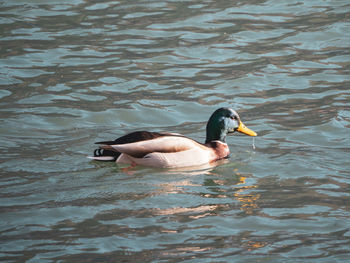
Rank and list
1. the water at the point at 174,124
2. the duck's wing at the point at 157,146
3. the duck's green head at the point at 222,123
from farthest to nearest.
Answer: the duck's green head at the point at 222,123 < the duck's wing at the point at 157,146 < the water at the point at 174,124

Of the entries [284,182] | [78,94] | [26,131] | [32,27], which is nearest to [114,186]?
[284,182]

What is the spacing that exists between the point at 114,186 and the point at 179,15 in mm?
8117

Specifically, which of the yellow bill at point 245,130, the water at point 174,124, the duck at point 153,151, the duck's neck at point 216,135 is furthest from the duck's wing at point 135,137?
the yellow bill at point 245,130

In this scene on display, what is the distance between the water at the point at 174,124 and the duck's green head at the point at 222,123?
36 cm

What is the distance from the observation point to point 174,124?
1088 cm

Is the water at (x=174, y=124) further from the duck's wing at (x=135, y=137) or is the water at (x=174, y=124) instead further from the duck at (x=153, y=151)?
the duck's wing at (x=135, y=137)

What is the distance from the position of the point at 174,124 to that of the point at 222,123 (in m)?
1.30

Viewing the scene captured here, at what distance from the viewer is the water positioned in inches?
261

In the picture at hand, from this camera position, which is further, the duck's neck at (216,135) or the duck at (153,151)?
the duck's neck at (216,135)

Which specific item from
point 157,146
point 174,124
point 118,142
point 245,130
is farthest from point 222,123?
point 118,142

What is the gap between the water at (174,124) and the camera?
6.63 m

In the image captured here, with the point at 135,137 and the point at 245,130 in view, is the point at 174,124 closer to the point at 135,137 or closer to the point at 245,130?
the point at 245,130

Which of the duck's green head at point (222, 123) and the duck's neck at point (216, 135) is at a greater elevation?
the duck's green head at point (222, 123)

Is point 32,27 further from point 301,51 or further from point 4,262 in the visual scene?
point 4,262
